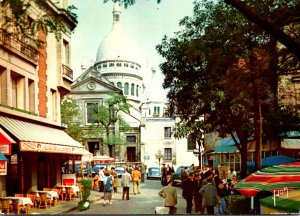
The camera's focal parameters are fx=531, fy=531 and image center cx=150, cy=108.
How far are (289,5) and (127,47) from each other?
2687 mm

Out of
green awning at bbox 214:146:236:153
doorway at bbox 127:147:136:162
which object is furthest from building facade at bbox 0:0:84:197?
green awning at bbox 214:146:236:153

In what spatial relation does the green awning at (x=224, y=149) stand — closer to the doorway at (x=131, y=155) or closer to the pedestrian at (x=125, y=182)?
the pedestrian at (x=125, y=182)

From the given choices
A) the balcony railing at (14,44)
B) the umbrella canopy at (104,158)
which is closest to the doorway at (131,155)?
the umbrella canopy at (104,158)

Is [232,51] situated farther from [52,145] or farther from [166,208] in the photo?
[52,145]

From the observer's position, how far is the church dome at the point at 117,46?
780 centimetres

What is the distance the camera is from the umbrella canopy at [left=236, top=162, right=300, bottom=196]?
23.2 ft

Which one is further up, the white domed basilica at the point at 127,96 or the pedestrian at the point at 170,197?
the white domed basilica at the point at 127,96

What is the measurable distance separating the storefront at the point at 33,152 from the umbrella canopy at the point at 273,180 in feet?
10.4

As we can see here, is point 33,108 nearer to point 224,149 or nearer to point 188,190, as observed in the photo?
point 188,190

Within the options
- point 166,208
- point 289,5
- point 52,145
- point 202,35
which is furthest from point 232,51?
point 52,145

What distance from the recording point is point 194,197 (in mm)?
9586

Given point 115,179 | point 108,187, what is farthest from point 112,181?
point 108,187

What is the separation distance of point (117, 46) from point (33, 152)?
7.34 feet

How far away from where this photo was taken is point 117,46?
8.37 m
